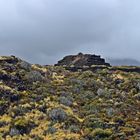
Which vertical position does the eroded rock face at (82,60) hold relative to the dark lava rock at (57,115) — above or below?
above

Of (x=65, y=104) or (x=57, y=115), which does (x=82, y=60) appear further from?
(x=57, y=115)

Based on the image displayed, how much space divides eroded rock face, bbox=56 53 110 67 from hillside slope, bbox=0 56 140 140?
15.1 metres

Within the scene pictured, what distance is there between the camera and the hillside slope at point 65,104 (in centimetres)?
4547

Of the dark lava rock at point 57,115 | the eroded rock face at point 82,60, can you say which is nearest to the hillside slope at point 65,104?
the dark lava rock at point 57,115

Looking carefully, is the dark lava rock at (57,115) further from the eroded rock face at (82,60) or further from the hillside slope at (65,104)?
the eroded rock face at (82,60)

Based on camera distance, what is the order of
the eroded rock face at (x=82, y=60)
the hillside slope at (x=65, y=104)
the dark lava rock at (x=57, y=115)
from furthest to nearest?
the eroded rock face at (x=82, y=60)
the dark lava rock at (x=57, y=115)
the hillside slope at (x=65, y=104)

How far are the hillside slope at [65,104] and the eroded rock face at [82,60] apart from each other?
49.5ft

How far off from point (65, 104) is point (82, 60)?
119ft

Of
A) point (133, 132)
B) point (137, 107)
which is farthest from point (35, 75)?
point (133, 132)

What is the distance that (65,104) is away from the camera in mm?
53812

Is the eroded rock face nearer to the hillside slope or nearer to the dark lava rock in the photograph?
the hillside slope

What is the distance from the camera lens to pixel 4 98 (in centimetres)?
5384

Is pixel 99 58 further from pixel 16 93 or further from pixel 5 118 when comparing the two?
pixel 5 118

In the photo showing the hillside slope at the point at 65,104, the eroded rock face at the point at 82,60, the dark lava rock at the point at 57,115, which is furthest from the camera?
the eroded rock face at the point at 82,60
